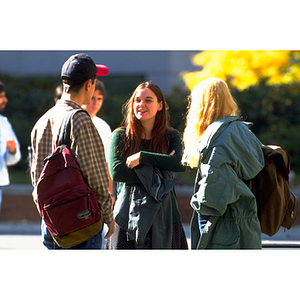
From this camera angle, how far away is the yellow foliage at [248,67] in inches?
404

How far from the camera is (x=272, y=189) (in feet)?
9.86

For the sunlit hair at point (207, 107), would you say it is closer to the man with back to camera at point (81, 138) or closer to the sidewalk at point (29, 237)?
the man with back to camera at point (81, 138)

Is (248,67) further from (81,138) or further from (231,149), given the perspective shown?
(81,138)

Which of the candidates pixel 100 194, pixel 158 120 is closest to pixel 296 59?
pixel 158 120

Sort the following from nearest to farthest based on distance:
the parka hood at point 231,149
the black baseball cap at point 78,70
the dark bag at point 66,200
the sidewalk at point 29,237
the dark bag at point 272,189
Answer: the dark bag at point 66,200
the black baseball cap at point 78,70
the parka hood at point 231,149
the dark bag at point 272,189
the sidewalk at point 29,237

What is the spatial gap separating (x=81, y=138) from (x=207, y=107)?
1.09 meters

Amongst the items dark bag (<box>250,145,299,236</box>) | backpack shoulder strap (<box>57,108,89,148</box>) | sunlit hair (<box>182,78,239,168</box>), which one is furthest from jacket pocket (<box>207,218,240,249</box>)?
backpack shoulder strap (<box>57,108,89,148</box>)

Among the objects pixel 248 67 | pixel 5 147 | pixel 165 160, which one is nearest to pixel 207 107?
pixel 165 160

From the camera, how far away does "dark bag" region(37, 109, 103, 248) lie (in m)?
2.42

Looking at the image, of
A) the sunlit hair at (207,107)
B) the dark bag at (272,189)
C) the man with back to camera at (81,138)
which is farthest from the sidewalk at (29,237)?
the man with back to camera at (81,138)

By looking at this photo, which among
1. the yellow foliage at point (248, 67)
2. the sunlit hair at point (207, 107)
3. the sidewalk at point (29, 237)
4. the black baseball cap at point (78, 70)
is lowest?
the sidewalk at point (29, 237)

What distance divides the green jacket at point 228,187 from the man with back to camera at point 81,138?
0.70 meters

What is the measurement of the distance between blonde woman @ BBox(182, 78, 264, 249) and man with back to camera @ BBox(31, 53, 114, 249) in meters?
0.69

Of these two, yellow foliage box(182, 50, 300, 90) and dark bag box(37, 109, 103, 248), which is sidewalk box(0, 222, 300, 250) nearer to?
dark bag box(37, 109, 103, 248)
